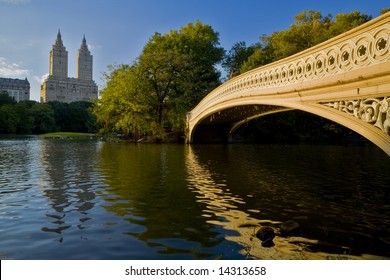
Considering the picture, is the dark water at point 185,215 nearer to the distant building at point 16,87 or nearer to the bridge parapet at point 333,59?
the bridge parapet at point 333,59

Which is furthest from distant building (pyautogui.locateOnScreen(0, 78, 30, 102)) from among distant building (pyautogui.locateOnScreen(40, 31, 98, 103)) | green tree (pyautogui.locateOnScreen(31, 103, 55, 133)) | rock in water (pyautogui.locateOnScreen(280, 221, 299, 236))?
rock in water (pyautogui.locateOnScreen(280, 221, 299, 236))

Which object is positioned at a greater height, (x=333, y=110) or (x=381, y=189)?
(x=333, y=110)

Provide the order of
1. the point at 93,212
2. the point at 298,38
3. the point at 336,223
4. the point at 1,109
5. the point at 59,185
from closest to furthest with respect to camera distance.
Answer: the point at 336,223 → the point at 93,212 → the point at 59,185 → the point at 298,38 → the point at 1,109

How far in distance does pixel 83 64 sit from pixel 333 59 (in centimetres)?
20139

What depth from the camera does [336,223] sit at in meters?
6.72

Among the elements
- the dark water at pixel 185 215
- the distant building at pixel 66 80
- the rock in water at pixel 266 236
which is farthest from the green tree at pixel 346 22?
the distant building at pixel 66 80

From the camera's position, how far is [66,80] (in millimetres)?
173875

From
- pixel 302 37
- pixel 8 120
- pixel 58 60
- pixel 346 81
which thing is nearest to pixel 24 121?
pixel 8 120

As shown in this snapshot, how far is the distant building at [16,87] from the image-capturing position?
14700cm

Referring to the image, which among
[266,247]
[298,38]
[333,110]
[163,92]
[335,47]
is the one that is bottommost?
[266,247]

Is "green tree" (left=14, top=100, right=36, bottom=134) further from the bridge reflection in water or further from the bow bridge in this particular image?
the bridge reflection in water

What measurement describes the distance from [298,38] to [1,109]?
181 ft
